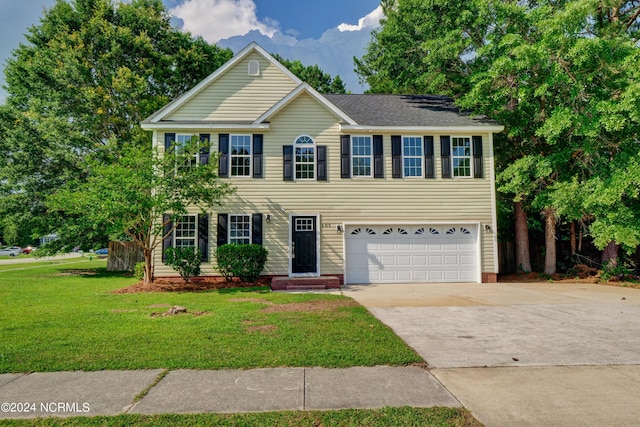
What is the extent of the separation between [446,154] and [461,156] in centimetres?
62

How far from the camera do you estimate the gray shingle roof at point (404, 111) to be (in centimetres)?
1384

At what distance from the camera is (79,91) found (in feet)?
Result: 64.7

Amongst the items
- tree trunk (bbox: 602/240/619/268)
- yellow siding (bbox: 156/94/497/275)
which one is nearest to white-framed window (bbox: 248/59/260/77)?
yellow siding (bbox: 156/94/497/275)

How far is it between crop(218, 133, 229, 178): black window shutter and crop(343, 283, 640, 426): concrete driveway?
7.01 meters

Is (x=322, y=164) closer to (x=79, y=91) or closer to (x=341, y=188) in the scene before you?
(x=341, y=188)

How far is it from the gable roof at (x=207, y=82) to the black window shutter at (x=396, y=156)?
437cm

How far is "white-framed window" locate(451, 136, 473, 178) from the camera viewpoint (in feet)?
45.3

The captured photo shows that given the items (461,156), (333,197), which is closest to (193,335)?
(333,197)

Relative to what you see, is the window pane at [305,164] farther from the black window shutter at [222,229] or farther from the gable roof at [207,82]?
the black window shutter at [222,229]

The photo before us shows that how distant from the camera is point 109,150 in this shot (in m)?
18.1

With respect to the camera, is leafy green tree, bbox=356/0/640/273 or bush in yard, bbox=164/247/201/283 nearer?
leafy green tree, bbox=356/0/640/273

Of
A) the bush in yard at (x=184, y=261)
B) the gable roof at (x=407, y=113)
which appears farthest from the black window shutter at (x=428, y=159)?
the bush in yard at (x=184, y=261)

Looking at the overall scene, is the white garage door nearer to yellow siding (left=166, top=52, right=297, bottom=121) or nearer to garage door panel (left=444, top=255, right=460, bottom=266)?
garage door panel (left=444, top=255, right=460, bottom=266)

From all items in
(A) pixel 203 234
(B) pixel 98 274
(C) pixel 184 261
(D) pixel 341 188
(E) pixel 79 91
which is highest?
(E) pixel 79 91
